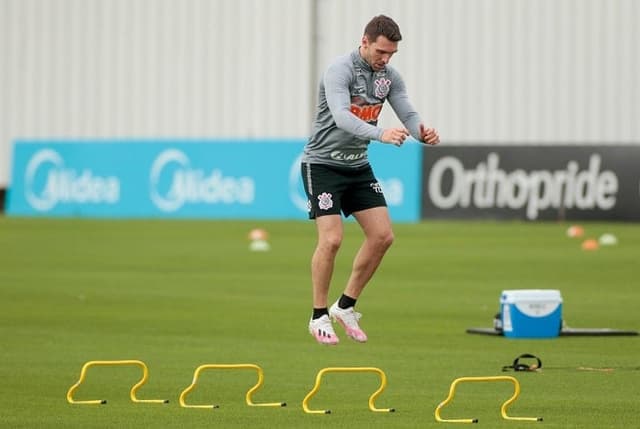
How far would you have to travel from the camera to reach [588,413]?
11.1 meters

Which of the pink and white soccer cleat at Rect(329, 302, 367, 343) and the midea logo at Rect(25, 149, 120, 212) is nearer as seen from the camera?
the pink and white soccer cleat at Rect(329, 302, 367, 343)

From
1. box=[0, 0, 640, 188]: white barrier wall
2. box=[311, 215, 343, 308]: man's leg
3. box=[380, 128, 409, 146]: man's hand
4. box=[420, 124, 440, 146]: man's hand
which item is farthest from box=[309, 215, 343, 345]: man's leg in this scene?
box=[0, 0, 640, 188]: white barrier wall

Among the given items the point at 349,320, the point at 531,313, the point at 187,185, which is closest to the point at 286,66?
the point at 187,185

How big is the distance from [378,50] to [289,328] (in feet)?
17.3

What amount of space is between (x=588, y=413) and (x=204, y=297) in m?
10.1

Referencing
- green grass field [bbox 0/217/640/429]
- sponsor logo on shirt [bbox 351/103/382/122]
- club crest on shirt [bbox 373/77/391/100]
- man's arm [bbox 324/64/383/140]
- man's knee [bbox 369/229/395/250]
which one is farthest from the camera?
man's knee [bbox 369/229/395/250]

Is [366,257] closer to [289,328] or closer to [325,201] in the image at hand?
[325,201]

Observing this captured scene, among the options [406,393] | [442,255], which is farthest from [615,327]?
[442,255]

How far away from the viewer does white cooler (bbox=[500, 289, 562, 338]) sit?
15.9 metres

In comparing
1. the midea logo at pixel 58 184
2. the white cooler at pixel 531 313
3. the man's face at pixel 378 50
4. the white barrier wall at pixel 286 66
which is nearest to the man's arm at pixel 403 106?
the man's face at pixel 378 50

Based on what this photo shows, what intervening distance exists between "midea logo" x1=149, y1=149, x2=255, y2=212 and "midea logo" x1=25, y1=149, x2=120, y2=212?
59.8 inches

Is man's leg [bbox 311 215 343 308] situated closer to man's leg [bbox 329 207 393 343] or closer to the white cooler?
man's leg [bbox 329 207 393 343]

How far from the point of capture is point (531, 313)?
16016mm

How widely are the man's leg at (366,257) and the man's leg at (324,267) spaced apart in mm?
219
